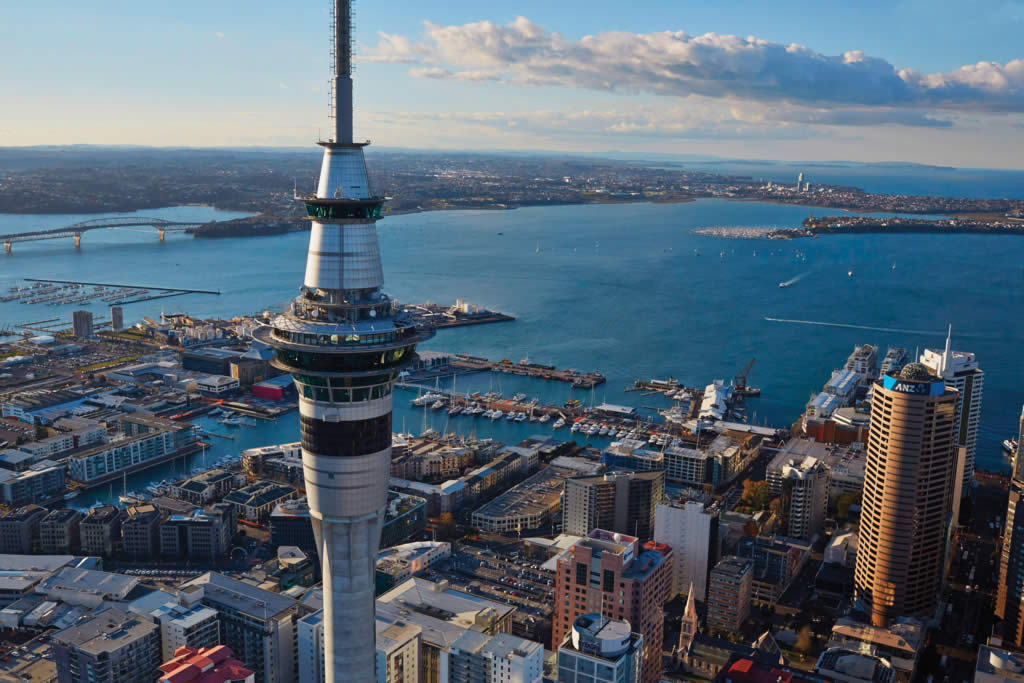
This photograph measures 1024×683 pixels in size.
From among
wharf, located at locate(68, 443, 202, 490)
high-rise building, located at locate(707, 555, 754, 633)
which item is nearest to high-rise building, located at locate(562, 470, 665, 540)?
high-rise building, located at locate(707, 555, 754, 633)

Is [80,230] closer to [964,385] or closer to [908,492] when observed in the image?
[964,385]

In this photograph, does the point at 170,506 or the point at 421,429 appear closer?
the point at 170,506

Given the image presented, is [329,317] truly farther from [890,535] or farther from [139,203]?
[139,203]

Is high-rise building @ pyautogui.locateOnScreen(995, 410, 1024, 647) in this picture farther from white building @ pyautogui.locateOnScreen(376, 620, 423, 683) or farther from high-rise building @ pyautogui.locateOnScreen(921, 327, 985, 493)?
white building @ pyautogui.locateOnScreen(376, 620, 423, 683)

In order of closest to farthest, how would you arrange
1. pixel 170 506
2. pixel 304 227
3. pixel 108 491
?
pixel 170 506 < pixel 108 491 < pixel 304 227

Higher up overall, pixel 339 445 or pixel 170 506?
pixel 339 445

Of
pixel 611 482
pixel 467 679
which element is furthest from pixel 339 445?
pixel 611 482
